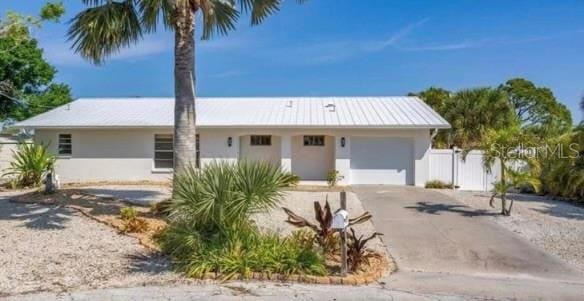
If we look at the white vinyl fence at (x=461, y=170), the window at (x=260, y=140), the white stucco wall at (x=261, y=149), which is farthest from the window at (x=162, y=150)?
the white vinyl fence at (x=461, y=170)

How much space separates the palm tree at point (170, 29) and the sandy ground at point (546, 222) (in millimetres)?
7547

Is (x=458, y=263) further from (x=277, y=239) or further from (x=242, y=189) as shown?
(x=242, y=189)

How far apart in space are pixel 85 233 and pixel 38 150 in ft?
33.3

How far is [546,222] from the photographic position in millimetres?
11500

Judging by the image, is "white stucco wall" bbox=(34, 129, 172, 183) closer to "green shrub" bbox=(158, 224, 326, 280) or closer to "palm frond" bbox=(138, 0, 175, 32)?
"palm frond" bbox=(138, 0, 175, 32)

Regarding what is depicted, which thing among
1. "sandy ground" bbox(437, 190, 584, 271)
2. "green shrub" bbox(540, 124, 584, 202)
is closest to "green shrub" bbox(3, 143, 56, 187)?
"sandy ground" bbox(437, 190, 584, 271)

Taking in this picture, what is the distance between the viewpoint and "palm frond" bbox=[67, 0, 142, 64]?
10.5 m

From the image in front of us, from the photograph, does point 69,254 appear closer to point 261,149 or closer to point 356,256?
point 356,256

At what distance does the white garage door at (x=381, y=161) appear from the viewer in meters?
18.6

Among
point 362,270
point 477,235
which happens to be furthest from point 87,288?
point 477,235

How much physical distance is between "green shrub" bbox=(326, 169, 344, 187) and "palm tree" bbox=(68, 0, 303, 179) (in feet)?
27.7

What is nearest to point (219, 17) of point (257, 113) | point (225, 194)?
point (225, 194)

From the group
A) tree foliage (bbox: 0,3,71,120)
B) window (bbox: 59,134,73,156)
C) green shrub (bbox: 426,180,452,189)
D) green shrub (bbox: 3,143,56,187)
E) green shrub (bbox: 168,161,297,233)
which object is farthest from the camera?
tree foliage (bbox: 0,3,71,120)

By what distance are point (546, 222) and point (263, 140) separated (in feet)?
37.1
